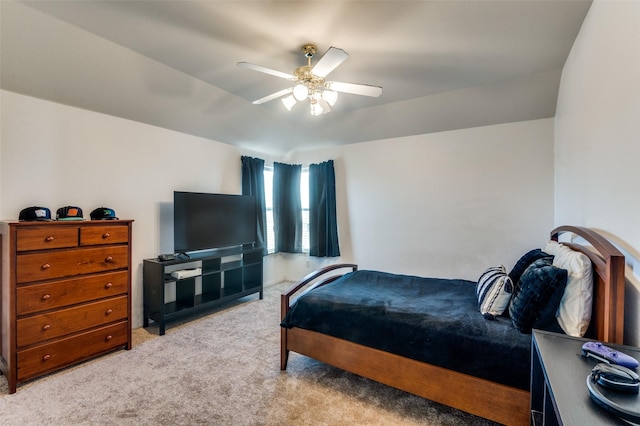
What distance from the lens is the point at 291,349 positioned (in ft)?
8.15

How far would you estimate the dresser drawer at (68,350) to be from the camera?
2.24 m

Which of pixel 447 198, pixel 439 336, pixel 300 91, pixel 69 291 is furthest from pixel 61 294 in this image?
pixel 447 198

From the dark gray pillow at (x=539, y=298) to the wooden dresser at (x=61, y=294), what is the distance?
10.7 feet

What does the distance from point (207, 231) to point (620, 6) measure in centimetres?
403

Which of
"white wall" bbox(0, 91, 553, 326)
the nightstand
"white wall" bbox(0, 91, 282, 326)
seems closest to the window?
"white wall" bbox(0, 91, 553, 326)

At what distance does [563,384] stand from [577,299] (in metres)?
0.86

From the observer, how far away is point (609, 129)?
1680mm

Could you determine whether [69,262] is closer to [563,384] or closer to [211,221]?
[211,221]

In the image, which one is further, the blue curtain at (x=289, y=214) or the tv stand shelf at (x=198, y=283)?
the blue curtain at (x=289, y=214)

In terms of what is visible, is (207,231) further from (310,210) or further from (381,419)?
(381,419)

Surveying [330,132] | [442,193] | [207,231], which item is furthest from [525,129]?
[207,231]

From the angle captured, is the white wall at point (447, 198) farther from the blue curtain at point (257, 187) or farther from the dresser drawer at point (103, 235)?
the dresser drawer at point (103, 235)

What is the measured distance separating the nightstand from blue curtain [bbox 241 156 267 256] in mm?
3828

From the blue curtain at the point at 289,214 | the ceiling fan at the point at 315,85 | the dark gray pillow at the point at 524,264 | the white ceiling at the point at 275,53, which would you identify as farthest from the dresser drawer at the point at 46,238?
the dark gray pillow at the point at 524,264
